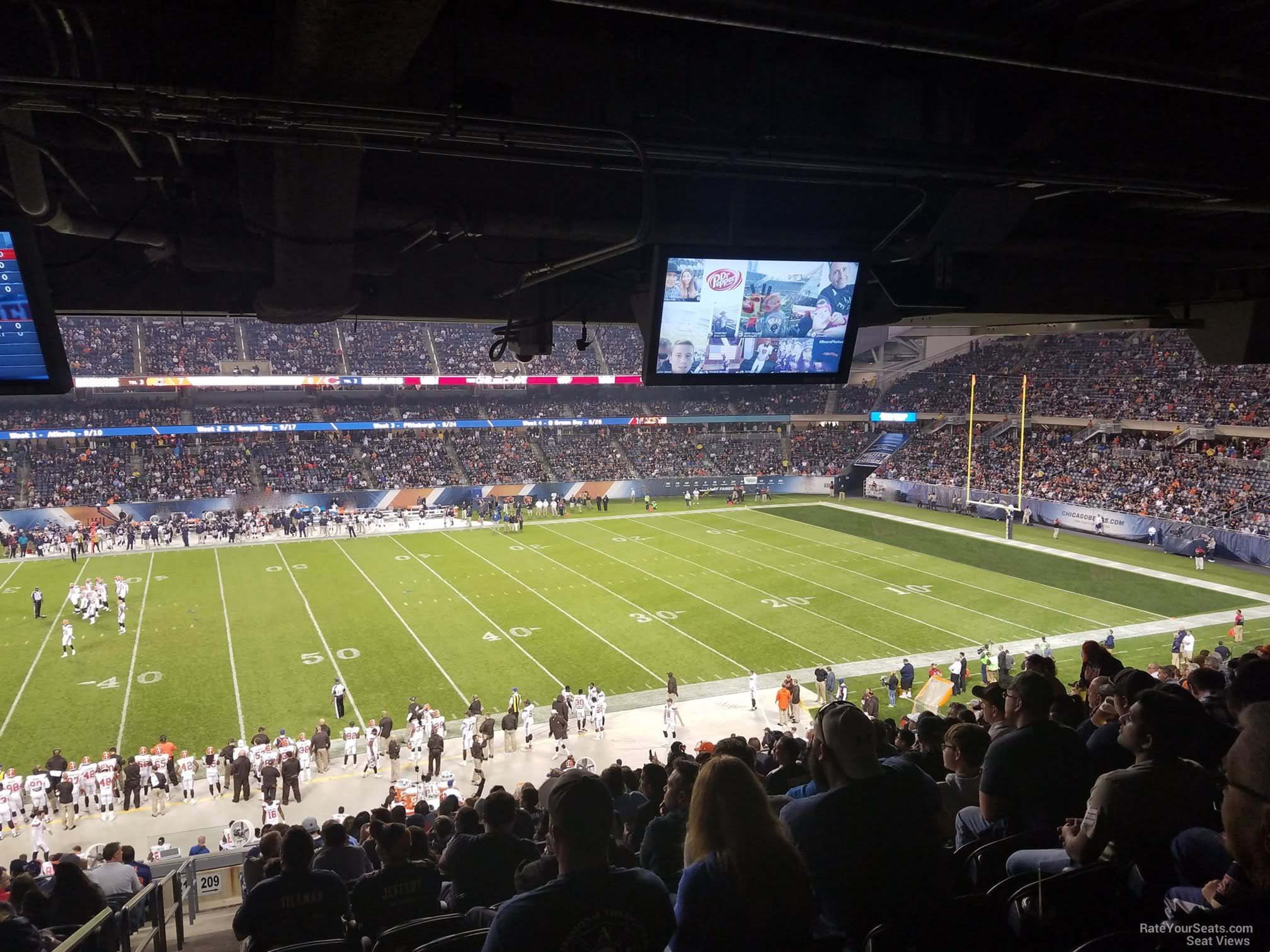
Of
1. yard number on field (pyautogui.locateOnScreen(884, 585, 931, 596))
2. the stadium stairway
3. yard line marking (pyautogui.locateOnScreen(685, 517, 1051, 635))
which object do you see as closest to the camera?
yard line marking (pyautogui.locateOnScreen(685, 517, 1051, 635))

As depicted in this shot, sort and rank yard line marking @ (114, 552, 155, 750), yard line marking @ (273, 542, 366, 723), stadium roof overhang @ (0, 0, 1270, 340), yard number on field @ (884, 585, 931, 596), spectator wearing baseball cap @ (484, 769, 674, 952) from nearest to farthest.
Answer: spectator wearing baseball cap @ (484, 769, 674, 952), stadium roof overhang @ (0, 0, 1270, 340), yard line marking @ (114, 552, 155, 750), yard line marking @ (273, 542, 366, 723), yard number on field @ (884, 585, 931, 596)

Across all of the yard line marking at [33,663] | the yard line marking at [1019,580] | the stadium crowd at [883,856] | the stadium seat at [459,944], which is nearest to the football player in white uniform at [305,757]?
the yard line marking at [33,663]

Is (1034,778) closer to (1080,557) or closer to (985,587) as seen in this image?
(985,587)

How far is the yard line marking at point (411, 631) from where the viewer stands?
20.0m

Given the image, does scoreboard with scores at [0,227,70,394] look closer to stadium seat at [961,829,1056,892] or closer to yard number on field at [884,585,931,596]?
stadium seat at [961,829,1056,892]

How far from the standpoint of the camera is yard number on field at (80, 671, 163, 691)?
19953 mm

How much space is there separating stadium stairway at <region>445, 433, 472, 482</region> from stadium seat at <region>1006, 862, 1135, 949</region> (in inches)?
1764

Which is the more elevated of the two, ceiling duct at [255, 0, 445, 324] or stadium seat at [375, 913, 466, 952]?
ceiling duct at [255, 0, 445, 324]

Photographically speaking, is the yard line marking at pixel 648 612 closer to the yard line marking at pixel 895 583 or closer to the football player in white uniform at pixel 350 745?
the yard line marking at pixel 895 583

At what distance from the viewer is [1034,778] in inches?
155

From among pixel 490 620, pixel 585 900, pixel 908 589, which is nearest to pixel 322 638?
pixel 490 620

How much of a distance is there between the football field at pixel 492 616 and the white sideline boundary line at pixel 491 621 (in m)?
0.09

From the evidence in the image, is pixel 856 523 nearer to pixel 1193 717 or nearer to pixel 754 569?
pixel 754 569

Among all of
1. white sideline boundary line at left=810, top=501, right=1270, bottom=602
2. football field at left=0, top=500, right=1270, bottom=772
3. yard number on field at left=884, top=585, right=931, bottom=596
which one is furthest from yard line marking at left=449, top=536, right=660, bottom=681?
white sideline boundary line at left=810, top=501, right=1270, bottom=602
